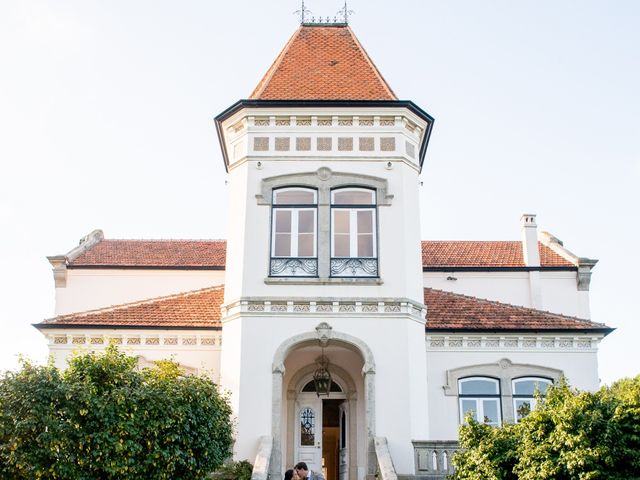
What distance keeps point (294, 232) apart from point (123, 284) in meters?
12.5

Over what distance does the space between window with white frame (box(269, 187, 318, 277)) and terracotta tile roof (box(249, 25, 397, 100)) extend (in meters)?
2.94

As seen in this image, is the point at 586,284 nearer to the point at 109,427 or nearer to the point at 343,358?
the point at 343,358

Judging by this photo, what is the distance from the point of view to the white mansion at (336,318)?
2162 cm

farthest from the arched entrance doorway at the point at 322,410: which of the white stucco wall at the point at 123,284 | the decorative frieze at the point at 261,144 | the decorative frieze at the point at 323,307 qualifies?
the white stucco wall at the point at 123,284

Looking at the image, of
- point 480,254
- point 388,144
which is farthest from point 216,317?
point 480,254

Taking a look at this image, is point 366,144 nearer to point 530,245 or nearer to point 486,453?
point 486,453

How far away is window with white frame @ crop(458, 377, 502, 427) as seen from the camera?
79.5ft

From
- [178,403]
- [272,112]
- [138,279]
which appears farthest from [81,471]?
[138,279]

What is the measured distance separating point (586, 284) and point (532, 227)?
3126mm

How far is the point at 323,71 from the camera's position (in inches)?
1014

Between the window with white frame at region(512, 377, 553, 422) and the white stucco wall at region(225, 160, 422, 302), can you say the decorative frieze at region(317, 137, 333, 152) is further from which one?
the window with white frame at region(512, 377, 553, 422)

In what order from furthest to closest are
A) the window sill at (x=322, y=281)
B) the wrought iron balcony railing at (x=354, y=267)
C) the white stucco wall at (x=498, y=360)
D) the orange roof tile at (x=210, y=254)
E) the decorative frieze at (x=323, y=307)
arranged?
the orange roof tile at (x=210, y=254)
the white stucco wall at (x=498, y=360)
the wrought iron balcony railing at (x=354, y=267)
the window sill at (x=322, y=281)
the decorative frieze at (x=323, y=307)

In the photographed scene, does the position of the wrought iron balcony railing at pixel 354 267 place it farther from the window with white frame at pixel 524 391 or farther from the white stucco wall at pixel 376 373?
the window with white frame at pixel 524 391

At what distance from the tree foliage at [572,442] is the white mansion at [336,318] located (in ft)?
11.2
